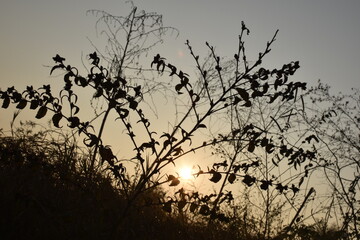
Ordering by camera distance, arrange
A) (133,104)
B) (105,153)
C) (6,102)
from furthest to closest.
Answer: (133,104)
(105,153)
(6,102)

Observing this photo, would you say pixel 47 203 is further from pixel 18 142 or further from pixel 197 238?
pixel 18 142

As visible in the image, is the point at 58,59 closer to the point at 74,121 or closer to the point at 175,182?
the point at 74,121

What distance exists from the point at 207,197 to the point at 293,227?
286 centimetres

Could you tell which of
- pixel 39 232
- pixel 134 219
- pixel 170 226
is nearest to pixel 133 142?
pixel 39 232

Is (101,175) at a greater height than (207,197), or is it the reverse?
(101,175)

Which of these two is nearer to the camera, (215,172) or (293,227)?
(215,172)

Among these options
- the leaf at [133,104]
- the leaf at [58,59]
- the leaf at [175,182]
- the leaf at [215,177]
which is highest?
the leaf at [58,59]

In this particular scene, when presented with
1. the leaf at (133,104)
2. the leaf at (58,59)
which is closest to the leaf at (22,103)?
the leaf at (58,59)

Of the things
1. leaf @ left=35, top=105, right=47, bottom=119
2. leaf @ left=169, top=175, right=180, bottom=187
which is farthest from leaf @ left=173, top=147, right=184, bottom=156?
leaf @ left=35, top=105, right=47, bottom=119

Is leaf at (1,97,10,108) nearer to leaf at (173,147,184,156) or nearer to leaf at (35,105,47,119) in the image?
leaf at (35,105,47,119)

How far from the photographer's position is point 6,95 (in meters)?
2.59

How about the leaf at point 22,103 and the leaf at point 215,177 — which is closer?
the leaf at point 22,103

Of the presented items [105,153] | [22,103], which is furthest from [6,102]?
[105,153]

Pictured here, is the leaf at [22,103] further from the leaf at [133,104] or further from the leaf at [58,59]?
the leaf at [133,104]
